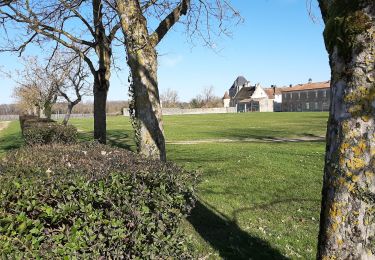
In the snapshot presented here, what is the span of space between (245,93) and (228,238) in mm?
110856

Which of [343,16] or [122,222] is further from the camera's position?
[122,222]

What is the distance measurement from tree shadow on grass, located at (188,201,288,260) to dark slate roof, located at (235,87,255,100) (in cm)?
10668

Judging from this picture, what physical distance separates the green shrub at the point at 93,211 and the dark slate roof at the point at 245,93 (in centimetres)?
10951

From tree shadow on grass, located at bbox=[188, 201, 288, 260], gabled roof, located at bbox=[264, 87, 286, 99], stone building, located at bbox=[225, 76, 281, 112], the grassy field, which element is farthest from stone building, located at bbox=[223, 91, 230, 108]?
tree shadow on grass, located at bbox=[188, 201, 288, 260]

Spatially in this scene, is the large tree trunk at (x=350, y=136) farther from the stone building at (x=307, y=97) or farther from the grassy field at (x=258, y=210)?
the stone building at (x=307, y=97)

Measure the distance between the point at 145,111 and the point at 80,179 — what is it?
14.5ft

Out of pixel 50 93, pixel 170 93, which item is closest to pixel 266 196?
pixel 50 93

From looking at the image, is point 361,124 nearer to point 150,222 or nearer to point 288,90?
point 150,222

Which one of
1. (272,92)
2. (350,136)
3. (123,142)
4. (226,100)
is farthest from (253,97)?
(350,136)

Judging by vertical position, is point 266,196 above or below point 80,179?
below

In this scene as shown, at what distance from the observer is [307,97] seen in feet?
342

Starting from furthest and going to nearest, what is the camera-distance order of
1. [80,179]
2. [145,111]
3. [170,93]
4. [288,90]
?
[170,93] → [288,90] → [145,111] → [80,179]

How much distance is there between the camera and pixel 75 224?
3088 millimetres

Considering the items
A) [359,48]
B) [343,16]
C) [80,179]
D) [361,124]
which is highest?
[343,16]
